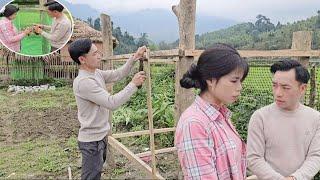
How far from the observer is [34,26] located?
400 cm

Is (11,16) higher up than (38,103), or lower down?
higher up

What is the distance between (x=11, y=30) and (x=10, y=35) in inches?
2.0

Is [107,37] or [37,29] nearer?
[37,29]

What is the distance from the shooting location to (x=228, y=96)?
1603 mm

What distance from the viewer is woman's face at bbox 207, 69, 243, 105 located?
5.17 ft

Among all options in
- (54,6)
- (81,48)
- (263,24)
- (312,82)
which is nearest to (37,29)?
(54,6)

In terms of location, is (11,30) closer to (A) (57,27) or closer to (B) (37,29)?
(B) (37,29)

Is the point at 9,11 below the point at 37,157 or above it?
above

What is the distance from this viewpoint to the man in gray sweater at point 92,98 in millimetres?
3070

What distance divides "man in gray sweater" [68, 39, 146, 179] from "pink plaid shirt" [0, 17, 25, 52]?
3.03ft

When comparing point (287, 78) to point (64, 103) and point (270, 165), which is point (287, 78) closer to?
point (270, 165)

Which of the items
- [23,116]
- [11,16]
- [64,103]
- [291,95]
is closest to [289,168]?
[291,95]

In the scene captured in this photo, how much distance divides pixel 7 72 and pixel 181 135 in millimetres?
17551

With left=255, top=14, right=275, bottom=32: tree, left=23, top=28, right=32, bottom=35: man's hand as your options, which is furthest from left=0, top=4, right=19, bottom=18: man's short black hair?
left=255, top=14, right=275, bottom=32: tree
